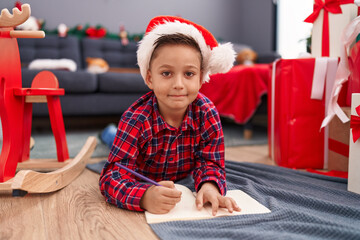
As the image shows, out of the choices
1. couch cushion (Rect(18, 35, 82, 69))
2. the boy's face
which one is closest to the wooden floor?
the boy's face

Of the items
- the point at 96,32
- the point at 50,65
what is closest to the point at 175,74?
the point at 50,65

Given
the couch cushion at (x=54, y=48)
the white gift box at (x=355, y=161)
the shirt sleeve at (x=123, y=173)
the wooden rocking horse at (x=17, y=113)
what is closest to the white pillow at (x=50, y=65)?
the couch cushion at (x=54, y=48)

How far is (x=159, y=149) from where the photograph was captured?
839 millimetres

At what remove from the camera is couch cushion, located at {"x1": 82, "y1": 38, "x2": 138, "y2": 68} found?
2.63 meters

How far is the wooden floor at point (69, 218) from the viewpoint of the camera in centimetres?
62

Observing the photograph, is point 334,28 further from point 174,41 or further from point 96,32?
point 96,32

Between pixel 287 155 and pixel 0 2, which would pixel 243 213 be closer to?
pixel 287 155

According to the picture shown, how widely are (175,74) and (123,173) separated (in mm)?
281

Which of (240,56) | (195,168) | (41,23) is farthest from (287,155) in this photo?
(41,23)

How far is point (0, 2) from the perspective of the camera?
31.6 inches

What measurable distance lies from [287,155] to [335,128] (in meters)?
0.20

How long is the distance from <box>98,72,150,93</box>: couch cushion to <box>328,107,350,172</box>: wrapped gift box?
1.32 metres

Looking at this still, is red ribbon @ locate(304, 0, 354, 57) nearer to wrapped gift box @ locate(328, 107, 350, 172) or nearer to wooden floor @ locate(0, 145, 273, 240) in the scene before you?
wrapped gift box @ locate(328, 107, 350, 172)

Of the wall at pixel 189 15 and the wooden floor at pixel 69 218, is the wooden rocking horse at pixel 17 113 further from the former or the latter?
the wall at pixel 189 15
